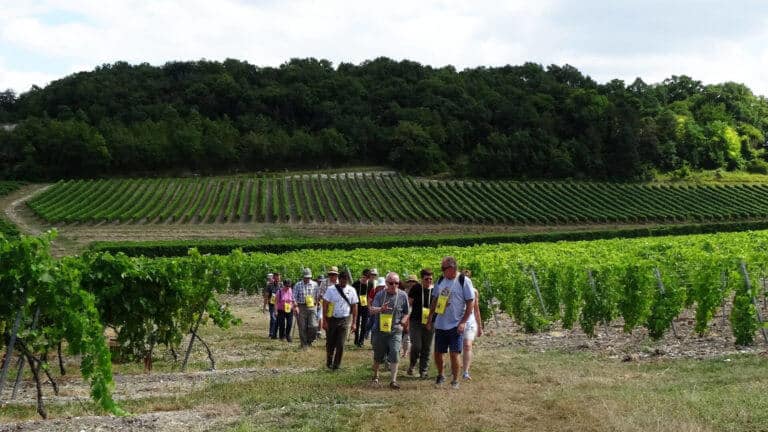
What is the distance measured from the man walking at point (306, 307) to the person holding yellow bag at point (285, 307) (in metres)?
1.99

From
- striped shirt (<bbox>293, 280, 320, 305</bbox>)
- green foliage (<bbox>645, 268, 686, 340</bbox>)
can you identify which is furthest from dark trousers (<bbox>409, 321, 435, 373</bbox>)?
green foliage (<bbox>645, 268, 686, 340</bbox>)

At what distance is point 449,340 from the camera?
1052 centimetres

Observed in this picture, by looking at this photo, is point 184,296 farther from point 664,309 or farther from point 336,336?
point 664,309

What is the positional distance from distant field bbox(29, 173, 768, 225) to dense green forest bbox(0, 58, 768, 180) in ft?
39.6

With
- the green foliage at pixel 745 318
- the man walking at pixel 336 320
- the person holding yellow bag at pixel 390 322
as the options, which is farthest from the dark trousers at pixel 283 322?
the green foliage at pixel 745 318

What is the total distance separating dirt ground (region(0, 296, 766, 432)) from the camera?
8.42 m

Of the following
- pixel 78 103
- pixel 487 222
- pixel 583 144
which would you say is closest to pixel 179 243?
pixel 487 222

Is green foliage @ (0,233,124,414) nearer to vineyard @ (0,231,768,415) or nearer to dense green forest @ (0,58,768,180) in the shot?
vineyard @ (0,231,768,415)

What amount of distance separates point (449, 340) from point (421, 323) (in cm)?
146

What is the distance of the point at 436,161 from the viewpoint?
99.4m

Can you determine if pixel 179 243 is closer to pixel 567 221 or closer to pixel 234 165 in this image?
pixel 567 221

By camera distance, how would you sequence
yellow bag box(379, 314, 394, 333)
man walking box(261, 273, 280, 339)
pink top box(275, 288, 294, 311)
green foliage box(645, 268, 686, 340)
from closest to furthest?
yellow bag box(379, 314, 394, 333) → green foliage box(645, 268, 686, 340) → pink top box(275, 288, 294, 311) → man walking box(261, 273, 280, 339)

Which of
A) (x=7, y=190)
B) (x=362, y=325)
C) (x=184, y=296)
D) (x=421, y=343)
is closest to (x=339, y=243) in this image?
(x=362, y=325)

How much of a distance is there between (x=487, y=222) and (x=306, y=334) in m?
50.3
